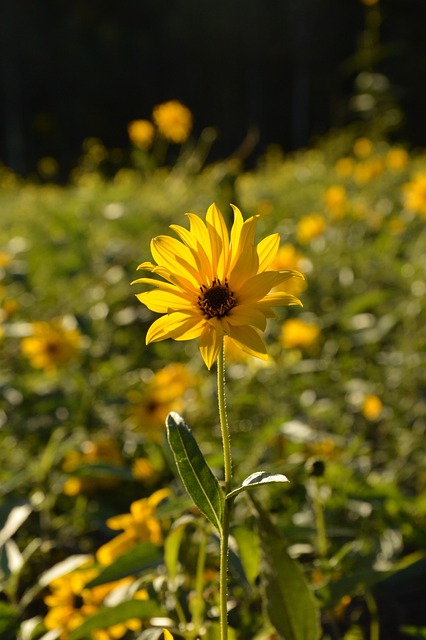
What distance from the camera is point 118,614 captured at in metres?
1.10

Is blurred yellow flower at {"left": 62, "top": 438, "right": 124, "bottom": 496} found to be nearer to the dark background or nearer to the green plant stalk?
the green plant stalk

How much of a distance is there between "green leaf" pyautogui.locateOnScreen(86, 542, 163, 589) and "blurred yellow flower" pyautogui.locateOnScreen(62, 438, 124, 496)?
513mm

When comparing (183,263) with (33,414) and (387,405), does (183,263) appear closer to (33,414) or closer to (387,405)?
(33,414)

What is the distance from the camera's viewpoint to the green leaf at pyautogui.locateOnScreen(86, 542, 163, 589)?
1149 mm

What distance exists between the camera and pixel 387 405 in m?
2.25

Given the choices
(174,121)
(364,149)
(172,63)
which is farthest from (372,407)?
(172,63)

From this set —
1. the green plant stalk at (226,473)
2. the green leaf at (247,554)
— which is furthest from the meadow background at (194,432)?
the green plant stalk at (226,473)

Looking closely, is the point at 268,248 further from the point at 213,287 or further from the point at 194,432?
the point at 194,432

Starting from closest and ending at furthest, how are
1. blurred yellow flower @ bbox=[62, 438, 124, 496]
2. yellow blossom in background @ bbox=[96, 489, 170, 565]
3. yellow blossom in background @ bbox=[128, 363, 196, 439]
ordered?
1. yellow blossom in background @ bbox=[96, 489, 170, 565]
2. blurred yellow flower @ bbox=[62, 438, 124, 496]
3. yellow blossom in background @ bbox=[128, 363, 196, 439]

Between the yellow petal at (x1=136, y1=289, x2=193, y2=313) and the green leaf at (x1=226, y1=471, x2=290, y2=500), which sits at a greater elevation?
the yellow petal at (x1=136, y1=289, x2=193, y2=313)

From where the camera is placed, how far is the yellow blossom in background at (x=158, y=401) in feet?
6.28

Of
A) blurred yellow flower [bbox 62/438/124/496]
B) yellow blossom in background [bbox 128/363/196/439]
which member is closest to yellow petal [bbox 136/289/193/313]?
blurred yellow flower [bbox 62/438/124/496]

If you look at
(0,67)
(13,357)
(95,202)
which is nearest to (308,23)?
(0,67)

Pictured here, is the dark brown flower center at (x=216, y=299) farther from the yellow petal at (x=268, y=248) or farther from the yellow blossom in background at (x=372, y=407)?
the yellow blossom in background at (x=372, y=407)
